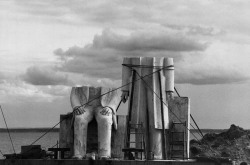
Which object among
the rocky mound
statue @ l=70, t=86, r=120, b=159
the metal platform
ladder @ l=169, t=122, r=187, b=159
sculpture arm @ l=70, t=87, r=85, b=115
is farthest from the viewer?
the rocky mound

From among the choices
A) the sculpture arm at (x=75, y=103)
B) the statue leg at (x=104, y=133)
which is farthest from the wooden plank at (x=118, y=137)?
the sculpture arm at (x=75, y=103)

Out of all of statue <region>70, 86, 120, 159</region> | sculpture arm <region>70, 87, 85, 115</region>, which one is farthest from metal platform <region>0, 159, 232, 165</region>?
sculpture arm <region>70, 87, 85, 115</region>

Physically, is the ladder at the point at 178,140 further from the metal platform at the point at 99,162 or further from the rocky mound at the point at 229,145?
the rocky mound at the point at 229,145

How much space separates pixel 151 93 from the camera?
90.9 feet

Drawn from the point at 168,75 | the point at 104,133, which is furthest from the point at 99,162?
the point at 168,75

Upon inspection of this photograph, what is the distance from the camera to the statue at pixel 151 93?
27.6 metres

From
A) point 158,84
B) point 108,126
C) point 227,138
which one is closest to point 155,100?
point 158,84

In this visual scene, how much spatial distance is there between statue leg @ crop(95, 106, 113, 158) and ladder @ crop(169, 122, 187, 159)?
3.15m

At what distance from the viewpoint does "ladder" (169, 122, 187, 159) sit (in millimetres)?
28172

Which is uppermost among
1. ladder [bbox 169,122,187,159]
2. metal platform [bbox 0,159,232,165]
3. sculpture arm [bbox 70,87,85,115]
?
sculpture arm [bbox 70,87,85,115]

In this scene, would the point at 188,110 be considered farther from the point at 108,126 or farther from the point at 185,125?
the point at 108,126

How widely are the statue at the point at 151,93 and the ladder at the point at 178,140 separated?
53 cm

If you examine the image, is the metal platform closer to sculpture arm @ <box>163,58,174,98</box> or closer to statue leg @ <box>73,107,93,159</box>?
statue leg @ <box>73,107,93,159</box>

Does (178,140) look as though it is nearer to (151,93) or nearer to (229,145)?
(151,93)
